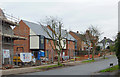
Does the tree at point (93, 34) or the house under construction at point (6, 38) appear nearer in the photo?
the house under construction at point (6, 38)

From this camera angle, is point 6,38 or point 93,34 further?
point 93,34

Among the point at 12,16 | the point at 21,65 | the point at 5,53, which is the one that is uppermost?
the point at 12,16

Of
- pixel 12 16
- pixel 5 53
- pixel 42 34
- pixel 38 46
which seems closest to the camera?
pixel 5 53

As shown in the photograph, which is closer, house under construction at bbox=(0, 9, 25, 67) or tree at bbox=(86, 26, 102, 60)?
house under construction at bbox=(0, 9, 25, 67)

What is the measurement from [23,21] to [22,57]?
2035 cm

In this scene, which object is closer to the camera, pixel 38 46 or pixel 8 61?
pixel 8 61

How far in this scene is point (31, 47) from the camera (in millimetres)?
39312

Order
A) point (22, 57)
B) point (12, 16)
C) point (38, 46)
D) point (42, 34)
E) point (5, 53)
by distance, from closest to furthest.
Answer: point (5, 53), point (22, 57), point (12, 16), point (38, 46), point (42, 34)

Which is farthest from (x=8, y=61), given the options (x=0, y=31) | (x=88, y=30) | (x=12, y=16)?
(x=88, y=30)

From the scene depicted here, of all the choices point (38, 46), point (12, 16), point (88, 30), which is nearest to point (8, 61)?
point (12, 16)

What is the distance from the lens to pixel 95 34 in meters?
43.2

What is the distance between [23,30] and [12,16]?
16.3 metres

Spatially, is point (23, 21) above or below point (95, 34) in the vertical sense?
above

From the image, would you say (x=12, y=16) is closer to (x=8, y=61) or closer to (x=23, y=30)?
(x=8, y=61)
